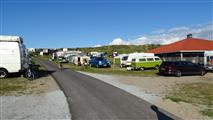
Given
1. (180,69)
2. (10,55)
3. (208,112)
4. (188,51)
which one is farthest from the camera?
(188,51)

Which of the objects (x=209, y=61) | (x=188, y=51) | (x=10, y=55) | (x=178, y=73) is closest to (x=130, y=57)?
(x=188, y=51)

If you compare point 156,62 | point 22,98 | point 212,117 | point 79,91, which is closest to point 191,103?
point 212,117

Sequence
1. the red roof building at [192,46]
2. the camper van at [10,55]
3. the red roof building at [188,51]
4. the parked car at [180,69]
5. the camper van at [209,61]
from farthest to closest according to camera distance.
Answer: the red roof building at [192,46] < the red roof building at [188,51] < the camper van at [209,61] < the parked car at [180,69] < the camper van at [10,55]

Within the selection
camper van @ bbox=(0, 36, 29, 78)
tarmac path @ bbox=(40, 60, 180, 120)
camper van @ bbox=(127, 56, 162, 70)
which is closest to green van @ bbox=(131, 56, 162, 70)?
camper van @ bbox=(127, 56, 162, 70)

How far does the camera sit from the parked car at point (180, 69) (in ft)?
101

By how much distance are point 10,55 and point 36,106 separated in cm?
1293

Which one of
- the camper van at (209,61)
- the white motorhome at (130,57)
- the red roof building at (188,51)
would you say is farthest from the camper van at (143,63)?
the camper van at (209,61)

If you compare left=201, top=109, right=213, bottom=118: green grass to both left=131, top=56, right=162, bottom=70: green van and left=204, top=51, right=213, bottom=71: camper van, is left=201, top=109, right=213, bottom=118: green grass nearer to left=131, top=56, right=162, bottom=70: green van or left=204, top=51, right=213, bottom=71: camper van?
left=204, top=51, right=213, bottom=71: camper van

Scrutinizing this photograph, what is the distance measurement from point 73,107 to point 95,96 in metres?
3.08

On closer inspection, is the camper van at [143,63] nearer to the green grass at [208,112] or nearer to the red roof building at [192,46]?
the red roof building at [192,46]

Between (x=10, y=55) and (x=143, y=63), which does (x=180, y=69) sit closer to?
(x=143, y=63)

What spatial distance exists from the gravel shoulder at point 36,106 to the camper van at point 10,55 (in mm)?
7532

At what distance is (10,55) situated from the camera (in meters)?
25.5

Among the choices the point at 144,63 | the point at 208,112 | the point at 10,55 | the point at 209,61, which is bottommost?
the point at 208,112
